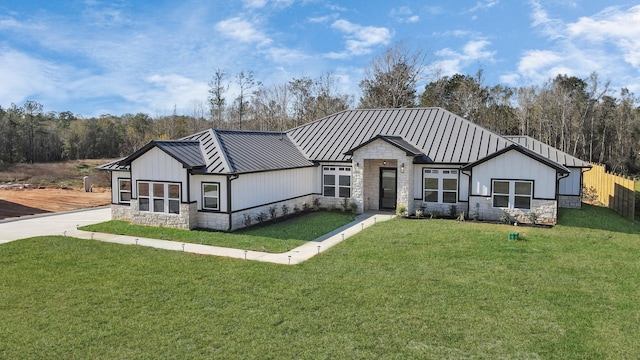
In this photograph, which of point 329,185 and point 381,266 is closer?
point 381,266

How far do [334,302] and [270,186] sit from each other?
10303mm

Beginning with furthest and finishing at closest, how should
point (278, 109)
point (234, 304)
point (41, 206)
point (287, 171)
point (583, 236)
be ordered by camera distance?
point (278, 109)
point (41, 206)
point (287, 171)
point (583, 236)
point (234, 304)

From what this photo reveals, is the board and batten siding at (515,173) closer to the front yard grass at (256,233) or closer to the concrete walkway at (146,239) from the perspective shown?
the concrete walkway at (146,239)

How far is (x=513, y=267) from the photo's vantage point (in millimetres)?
10977

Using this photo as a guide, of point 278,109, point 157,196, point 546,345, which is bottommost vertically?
point 546,345

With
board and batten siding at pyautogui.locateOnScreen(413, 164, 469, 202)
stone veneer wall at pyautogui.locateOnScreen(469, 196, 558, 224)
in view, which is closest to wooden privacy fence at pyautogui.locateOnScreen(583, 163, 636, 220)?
stone veneer wall at pyautogui.locateOnScreen(469, 196, 558, 224)

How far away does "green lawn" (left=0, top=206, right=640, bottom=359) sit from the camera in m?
6.71

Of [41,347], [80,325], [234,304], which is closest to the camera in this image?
[41,347]

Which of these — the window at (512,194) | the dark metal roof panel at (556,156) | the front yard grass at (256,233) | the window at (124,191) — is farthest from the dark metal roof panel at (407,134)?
the window at (124,191)

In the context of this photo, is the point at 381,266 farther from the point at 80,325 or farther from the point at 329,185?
the point at 329,185

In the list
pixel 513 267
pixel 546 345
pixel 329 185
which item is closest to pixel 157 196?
pixel 329 185

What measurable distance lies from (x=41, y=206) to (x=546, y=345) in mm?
24819

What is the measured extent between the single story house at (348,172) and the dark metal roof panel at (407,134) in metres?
0.06

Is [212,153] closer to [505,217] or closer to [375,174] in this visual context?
[375,174]
